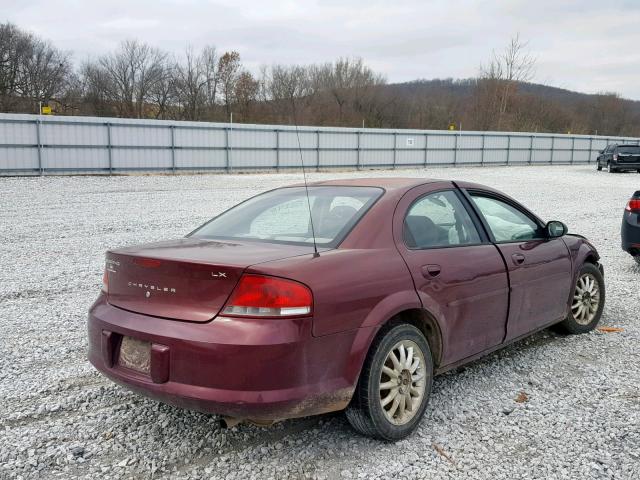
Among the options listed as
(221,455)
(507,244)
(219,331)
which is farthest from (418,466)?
(507,244)

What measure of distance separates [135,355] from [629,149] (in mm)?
34336

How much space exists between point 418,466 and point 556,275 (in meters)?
2.27

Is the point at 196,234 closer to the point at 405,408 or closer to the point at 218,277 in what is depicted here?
the point at 218,277

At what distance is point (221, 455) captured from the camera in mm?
2988

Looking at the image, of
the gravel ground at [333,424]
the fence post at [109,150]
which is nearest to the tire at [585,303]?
the gravel ground at [333,424]

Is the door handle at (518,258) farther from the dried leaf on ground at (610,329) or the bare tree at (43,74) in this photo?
the bare tree at (43,74)

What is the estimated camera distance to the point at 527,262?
164 inches

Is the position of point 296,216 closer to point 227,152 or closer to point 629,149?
point 227,152

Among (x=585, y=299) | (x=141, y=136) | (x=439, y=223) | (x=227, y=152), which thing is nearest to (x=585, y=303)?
(x=585, y=299)

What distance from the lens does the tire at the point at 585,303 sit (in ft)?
16.1

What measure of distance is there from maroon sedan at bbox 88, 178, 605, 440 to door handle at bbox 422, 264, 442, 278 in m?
0.02

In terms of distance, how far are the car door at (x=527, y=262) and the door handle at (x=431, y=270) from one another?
2.67ft

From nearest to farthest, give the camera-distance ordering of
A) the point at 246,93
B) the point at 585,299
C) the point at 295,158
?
the point at 585,299 → the point at 295,158 → the point at 246,93

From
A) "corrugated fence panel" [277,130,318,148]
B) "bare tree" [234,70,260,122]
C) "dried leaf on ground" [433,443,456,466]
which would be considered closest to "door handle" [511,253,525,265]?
"dried leaf on ground" [433,443,456,466]
